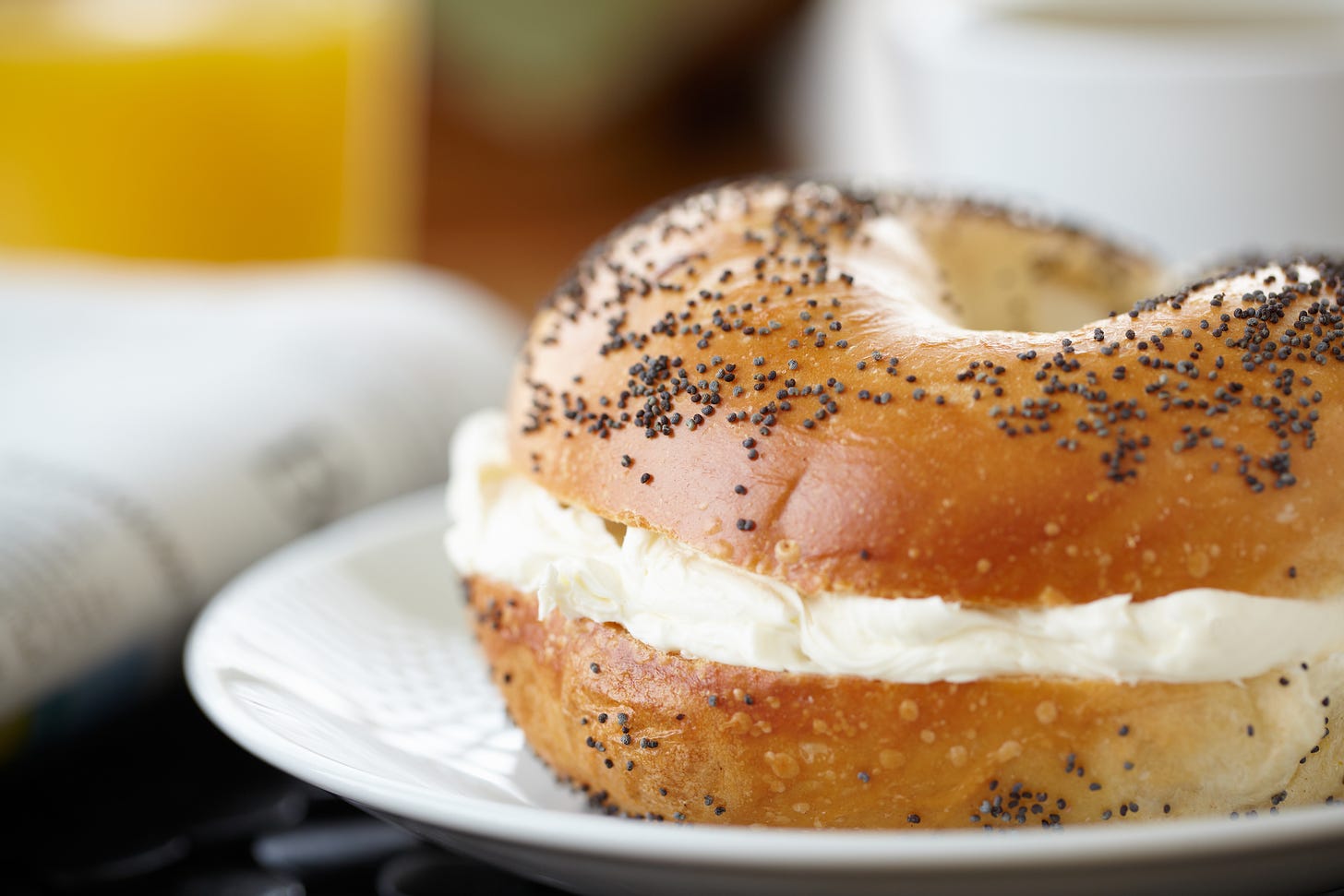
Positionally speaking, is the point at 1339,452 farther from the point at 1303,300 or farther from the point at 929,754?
the point at 929,754

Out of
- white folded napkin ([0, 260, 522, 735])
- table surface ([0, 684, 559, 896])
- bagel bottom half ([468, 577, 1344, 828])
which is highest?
bagel bottom half ([468, 577, 1344, 828])

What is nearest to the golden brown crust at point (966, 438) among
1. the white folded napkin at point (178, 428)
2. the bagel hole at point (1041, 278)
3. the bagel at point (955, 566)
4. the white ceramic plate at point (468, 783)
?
the bagel at point (955, 566)

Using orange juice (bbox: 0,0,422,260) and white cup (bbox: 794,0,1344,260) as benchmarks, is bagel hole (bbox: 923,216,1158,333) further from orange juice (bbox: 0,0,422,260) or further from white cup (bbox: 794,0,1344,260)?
orange juice (bbox: 0,0,422,260)

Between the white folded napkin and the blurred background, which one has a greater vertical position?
the blurred background

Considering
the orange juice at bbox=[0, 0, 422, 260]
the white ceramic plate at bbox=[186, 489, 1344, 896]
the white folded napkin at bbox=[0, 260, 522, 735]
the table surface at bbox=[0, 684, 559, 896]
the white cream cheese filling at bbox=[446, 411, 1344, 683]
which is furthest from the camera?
the orange juice at bbox=[0, 0, 422, 260]

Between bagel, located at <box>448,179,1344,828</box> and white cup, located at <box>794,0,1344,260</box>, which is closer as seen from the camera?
bagel, located at <box>448,179,1344,828</box>

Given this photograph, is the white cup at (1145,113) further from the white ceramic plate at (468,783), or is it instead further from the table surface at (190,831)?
the table surface at (190,831)

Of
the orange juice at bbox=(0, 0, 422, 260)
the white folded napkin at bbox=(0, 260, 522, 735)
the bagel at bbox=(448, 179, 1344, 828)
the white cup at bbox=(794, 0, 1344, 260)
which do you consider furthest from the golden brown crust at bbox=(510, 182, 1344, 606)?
the orange juice at bbox=(0, 0, 422, 260)

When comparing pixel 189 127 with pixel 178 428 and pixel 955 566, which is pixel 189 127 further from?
pixel 955 566
